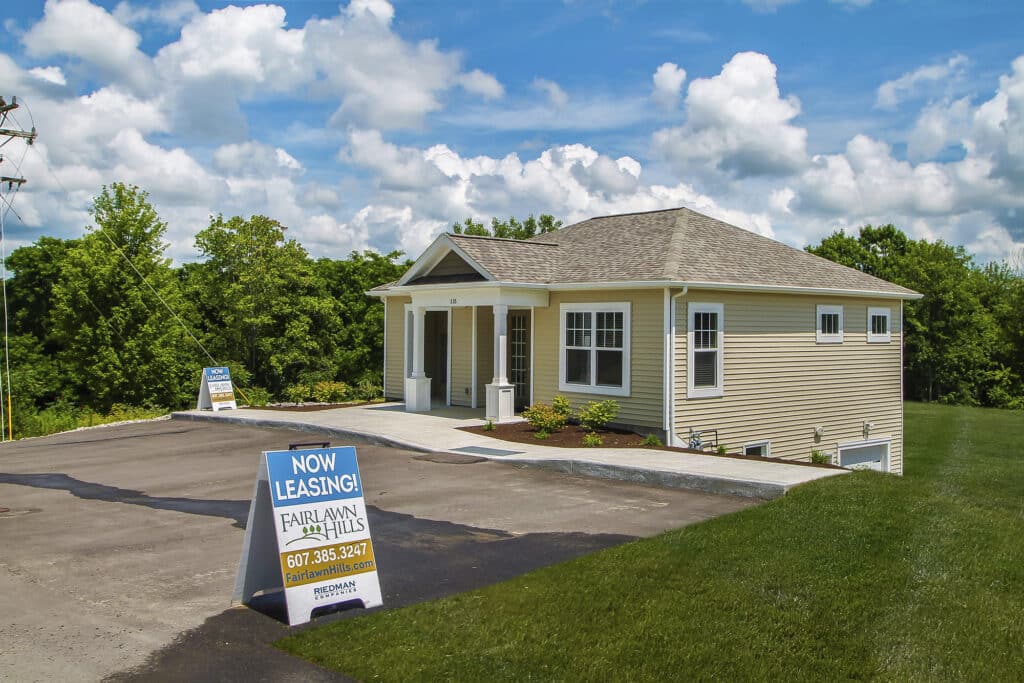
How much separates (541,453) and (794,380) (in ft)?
25.5

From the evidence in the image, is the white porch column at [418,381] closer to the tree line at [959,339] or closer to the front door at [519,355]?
the front door at [519,355]

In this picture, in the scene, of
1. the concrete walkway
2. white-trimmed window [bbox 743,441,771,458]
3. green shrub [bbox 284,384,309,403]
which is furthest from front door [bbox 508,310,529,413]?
green shrub [bbox 284,384,309,403]

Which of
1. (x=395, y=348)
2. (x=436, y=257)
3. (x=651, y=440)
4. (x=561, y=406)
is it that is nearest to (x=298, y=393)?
(x=395, y=348)

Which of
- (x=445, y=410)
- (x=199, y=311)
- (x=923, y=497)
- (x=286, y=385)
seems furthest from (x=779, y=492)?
(x=199, y=311)

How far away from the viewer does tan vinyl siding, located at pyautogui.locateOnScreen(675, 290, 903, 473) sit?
17297 mm

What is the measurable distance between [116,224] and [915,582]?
2594 cm

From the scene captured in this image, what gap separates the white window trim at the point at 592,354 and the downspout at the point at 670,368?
0.91 m

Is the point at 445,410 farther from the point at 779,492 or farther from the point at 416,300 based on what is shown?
the point at 779,492

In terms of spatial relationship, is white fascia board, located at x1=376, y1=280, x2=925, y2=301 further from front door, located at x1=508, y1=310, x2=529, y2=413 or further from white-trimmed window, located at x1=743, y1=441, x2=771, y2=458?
white-trimmed window, located at x1=743, y1=441, x2=771, y2=458

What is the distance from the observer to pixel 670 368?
53.1 ft

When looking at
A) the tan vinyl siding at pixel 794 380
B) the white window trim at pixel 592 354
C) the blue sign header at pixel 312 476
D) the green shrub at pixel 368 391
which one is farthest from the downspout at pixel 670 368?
the green shrub at pixel 368 391

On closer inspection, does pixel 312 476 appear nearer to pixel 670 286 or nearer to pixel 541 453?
pixel 541 453

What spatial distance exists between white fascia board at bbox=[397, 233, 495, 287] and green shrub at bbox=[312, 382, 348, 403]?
16.4 feet

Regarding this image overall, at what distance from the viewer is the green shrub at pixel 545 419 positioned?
53.7 ft
